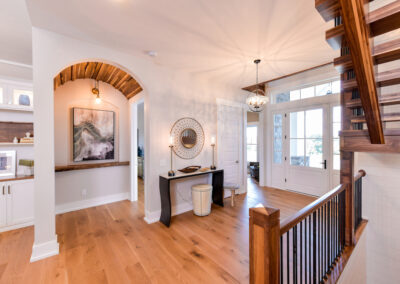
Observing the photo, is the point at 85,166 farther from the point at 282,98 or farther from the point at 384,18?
the point at 282,98

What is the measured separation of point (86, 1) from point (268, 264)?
2702 millimetres

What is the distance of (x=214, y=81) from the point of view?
405 cm

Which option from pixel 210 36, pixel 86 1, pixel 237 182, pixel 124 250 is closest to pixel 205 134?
pixel 237 182

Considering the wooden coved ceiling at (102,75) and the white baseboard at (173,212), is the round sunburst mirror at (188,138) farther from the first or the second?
the wooden coved ceiling at (102,75)

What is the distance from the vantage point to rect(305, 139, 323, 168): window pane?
4184 mm

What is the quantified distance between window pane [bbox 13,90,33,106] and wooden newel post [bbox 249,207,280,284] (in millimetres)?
4202

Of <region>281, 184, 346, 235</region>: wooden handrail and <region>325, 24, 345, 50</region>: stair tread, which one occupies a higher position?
<region>325, 24, 345, 50</region>: stair tread

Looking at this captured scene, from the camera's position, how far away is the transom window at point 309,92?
3.97m

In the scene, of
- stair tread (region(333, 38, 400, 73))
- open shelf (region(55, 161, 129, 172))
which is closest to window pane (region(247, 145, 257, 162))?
open shelf (region(55, 161, 129, 172))

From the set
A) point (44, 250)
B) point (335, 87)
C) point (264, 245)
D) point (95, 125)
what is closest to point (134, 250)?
point (44, 250)

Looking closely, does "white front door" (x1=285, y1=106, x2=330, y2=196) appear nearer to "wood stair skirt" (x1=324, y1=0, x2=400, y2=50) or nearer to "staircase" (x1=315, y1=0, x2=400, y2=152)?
"staircase" (x1=315, y1=0, x2=400, y2=152)

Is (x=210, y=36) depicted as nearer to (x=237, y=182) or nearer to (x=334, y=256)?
(x=334, y=256)

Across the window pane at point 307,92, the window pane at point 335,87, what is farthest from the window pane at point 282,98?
the window pane at point 335,87

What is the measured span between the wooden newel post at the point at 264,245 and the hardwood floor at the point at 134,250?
0.98 meters
